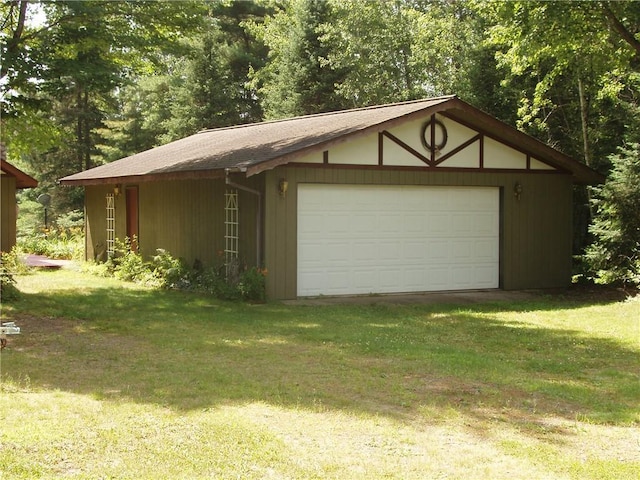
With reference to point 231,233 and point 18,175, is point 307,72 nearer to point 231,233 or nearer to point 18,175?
point 18,175

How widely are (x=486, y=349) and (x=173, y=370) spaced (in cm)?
374

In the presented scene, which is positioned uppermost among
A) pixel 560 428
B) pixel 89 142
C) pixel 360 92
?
pixel 360 92

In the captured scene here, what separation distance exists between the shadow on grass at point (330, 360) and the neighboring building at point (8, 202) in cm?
574

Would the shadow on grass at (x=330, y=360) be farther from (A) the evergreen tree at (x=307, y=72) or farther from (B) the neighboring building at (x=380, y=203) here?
(A) the evergreen tree at (x=307, y=72)

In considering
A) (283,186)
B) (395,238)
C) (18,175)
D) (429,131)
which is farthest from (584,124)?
(18,175)

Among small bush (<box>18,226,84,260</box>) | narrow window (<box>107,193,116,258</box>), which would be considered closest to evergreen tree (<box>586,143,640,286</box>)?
narrow window (<box>107,193,116,258</box>)

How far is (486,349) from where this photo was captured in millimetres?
8906

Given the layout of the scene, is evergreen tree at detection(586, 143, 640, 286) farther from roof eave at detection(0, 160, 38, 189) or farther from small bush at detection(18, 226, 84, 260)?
small bush at detection(18, 226, 84, 260)

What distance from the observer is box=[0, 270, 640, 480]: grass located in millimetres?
4809

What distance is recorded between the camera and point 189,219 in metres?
15.3

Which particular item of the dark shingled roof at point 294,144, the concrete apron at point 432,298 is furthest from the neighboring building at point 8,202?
the concrete apron at point 432,298

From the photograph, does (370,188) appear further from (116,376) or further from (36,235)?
(36,235)

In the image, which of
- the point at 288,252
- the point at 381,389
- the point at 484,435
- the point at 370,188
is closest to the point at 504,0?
the point at 370,188

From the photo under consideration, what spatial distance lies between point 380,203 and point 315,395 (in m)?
7.64
